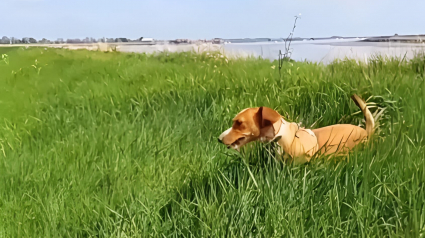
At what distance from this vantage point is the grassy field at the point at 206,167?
1.72m

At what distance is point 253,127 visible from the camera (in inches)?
91.7

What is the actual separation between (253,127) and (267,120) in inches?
4.4

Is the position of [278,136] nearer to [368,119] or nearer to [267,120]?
[267,120]

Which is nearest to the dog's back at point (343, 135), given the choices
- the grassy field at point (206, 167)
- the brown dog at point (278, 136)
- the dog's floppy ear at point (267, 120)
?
the brown dog at point (278, 136)

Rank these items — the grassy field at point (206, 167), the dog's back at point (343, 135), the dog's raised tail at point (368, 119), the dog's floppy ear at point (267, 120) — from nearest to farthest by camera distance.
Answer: the grassy field at point (206, 167) → the dog's floppy ear at point (267, 120) → the dog's back at point (343, 135) → the dog's raised tail at point (368, 119)

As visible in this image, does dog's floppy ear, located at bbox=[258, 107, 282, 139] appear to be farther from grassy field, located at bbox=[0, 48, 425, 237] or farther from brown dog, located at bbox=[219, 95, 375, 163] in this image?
grassy field, located at bbox=[0, 48, 425, 237]

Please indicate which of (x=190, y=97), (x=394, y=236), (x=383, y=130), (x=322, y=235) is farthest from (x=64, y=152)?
(x=383, y=130)

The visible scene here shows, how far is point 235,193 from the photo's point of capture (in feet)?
5.96

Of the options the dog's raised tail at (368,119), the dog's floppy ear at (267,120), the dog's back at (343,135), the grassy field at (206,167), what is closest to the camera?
the grassy field at (206,167)

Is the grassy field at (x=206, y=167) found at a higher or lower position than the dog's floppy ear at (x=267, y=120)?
lower

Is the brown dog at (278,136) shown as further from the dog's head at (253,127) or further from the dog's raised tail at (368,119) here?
the dog's raised tail at (368,119)

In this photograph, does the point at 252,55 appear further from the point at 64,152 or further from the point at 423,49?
the point at 64,152

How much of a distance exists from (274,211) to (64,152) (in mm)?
1797

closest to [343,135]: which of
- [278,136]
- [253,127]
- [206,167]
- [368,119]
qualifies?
[368,119]
